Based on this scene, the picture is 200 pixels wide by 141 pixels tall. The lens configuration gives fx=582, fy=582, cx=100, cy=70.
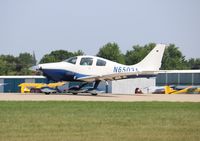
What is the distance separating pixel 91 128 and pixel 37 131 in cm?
143

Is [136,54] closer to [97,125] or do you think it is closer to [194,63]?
[194,63]

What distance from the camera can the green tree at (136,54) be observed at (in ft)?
395

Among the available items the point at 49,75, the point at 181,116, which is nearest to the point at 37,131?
the point at 181,116

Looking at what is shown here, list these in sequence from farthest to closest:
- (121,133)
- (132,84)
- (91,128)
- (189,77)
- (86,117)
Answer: (189,77), (132,84), (86,117), (91,128), (121,133)

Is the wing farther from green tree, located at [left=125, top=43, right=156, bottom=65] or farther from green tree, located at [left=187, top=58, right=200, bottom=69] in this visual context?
green tree, located at [left=187, top=58, right=200, bottom=69]

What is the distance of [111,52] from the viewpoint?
118438 mm

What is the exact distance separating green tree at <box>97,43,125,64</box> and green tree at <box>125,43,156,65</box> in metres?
3.35

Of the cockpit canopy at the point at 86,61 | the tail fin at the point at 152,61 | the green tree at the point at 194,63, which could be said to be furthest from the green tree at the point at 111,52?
the cockpit canopy at the point at 86,61

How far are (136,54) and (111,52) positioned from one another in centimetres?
652

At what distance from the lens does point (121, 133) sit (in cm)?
1342

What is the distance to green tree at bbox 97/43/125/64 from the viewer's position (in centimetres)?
11769

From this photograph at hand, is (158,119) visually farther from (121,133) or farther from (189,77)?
(189,77)

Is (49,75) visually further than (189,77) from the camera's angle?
No

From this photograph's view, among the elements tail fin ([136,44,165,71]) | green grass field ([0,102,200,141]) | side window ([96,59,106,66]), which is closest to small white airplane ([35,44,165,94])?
side window ([96,59,106,66])
